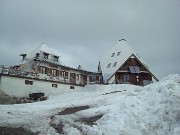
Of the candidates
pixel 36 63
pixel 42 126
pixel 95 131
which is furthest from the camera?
pixel 36 63

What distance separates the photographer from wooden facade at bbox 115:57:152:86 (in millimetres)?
56594

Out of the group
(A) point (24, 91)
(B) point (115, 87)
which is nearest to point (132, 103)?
(B) point (115, 87)

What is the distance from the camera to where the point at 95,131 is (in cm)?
1488

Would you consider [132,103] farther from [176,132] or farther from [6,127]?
[6,127]

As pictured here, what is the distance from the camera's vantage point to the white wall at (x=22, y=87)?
128 feet

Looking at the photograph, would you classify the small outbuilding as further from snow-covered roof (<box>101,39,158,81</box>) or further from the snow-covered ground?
the snow-covered ground

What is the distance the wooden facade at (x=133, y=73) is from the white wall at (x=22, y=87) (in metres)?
15.6

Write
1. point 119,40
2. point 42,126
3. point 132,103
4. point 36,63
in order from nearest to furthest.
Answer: point 42,126
point 132,103
point 36,63
point 119,40

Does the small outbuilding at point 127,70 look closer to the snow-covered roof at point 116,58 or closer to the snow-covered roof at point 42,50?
the snow-covered roof at point 116,58

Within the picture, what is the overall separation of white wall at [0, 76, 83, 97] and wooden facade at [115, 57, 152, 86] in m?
15.6

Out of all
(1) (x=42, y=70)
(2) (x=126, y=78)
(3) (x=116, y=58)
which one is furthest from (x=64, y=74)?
(2) (x=126, y=78)

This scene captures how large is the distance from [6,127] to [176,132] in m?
9.47

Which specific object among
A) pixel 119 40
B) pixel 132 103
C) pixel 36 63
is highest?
pixel 119 40

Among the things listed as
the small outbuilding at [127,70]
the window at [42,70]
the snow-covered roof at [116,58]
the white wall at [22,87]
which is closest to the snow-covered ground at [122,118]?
the white wall at [22,87]
